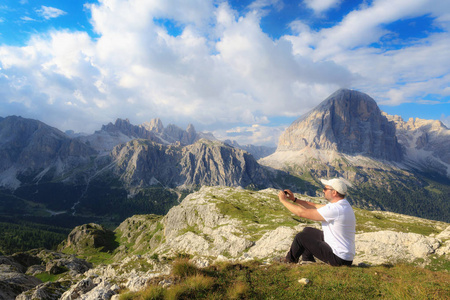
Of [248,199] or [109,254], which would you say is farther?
[109,254]

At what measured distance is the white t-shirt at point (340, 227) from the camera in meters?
9.21

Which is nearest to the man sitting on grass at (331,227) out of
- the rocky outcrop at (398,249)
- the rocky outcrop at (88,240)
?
the rocky outcrop at (398,249)

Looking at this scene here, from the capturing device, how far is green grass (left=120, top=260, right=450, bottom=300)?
8.00 meters

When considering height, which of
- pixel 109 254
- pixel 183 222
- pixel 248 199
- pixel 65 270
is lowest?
pixel 109 254

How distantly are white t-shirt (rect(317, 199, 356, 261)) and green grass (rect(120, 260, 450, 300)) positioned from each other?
105 cm

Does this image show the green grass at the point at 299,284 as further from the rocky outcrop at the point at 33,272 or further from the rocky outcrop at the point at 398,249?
the rocky outcrop at the point at 33,272

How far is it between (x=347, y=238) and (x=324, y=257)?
6.41 feet

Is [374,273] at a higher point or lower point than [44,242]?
higher

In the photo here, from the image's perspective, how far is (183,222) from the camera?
8038cm

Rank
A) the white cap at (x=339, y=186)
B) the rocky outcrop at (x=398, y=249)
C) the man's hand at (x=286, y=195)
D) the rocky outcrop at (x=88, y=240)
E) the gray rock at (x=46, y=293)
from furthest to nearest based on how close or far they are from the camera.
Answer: the rocky outcrop at (x=88, y=240) < the gray rock at (x=46, y=293) < the rocky outcrop at (x=398, y=249) < the man's hand at (x=286, y=195) < the white cap at (x=339, y=186)

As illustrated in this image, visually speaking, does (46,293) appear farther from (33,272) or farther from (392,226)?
(392,226)

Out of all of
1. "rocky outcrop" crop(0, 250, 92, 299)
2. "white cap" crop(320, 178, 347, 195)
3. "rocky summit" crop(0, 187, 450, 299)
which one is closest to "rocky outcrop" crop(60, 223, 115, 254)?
"rocky summit" crop(0, 187, 450, 299)

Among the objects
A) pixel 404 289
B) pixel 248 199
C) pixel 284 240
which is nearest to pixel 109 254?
pixel 248 199

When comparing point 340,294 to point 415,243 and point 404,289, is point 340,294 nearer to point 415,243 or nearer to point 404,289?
point 404,289
